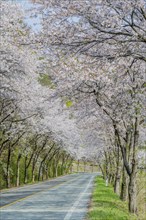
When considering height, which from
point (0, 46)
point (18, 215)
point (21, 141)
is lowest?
point (18, 215)

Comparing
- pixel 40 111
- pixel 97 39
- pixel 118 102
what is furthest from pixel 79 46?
pixel 40 111

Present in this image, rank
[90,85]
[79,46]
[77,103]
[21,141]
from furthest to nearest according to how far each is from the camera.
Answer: [21,141]
[77,103]
[90,85]
[79,46]

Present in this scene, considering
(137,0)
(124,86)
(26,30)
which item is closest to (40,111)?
(124,86)

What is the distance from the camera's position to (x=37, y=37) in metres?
10.2

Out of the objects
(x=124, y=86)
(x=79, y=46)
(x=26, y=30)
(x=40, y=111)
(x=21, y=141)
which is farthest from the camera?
(x=21, y=141)

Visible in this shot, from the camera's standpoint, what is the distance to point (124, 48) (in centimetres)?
936

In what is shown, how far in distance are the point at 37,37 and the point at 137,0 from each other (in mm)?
2946

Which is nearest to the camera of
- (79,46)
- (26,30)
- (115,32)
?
(115,32)

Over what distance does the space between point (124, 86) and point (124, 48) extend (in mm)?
6961

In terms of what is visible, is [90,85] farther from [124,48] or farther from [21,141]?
[21,141]

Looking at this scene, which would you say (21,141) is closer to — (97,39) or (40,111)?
(40,111)

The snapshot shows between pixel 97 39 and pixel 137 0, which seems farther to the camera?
pixel 97 39

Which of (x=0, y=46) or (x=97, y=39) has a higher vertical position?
Answer: (x=0, y=46)

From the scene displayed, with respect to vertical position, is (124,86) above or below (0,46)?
below
